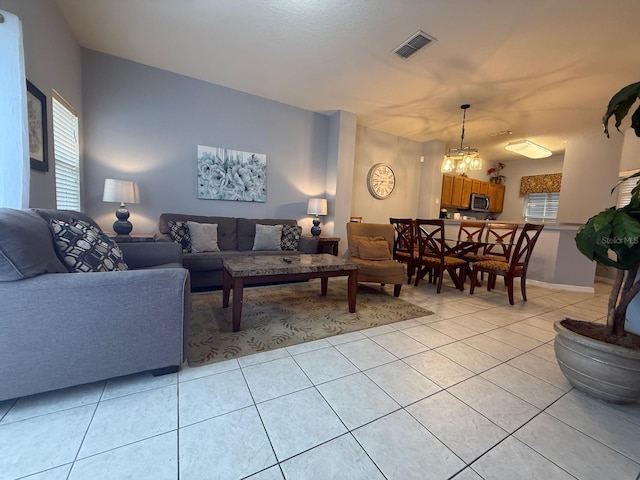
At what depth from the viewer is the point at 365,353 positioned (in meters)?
1.77

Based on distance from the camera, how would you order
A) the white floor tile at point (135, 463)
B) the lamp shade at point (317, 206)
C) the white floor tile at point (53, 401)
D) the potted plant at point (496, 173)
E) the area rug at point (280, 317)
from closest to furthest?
1. the white floor tile at point (135, 463)
2. the white floor tile at point (53, 401)
3. the area rug at point (280, 317)
4. the lamp shade at point (317, 206)
5. the potted plant at point (496, 173)

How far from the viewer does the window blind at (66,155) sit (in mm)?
2357

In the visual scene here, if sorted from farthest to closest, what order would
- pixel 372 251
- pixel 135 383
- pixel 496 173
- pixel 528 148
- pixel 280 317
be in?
pixel 496 173 < pixel 528 148 < pixel 372 251 < pixel 280 317 < pixel 135 383

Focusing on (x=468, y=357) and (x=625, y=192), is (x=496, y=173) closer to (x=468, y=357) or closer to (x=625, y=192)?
(x=625, y=192)

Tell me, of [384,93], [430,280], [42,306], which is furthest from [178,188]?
[430,280]

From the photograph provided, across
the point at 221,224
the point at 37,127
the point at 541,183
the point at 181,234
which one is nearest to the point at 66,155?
the point at 37,127

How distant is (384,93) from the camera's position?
11.4 feet

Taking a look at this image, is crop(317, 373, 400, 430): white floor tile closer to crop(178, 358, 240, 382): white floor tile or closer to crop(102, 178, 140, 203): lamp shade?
crop(178, 358, 240, 382): white floor tile

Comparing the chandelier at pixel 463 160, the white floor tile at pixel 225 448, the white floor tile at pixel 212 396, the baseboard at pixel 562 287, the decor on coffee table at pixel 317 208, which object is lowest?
the white floor tile at pixel 212 396

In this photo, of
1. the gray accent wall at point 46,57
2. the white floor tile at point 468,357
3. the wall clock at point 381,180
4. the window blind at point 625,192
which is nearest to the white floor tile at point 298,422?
the white floor tile at point 468,357

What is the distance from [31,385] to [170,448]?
2.46 ft

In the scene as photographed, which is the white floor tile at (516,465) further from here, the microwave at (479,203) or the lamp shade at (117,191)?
the microwave at (479,203)

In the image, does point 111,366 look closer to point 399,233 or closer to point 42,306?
point 42,306

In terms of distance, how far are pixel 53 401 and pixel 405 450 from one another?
1664 millimetres
